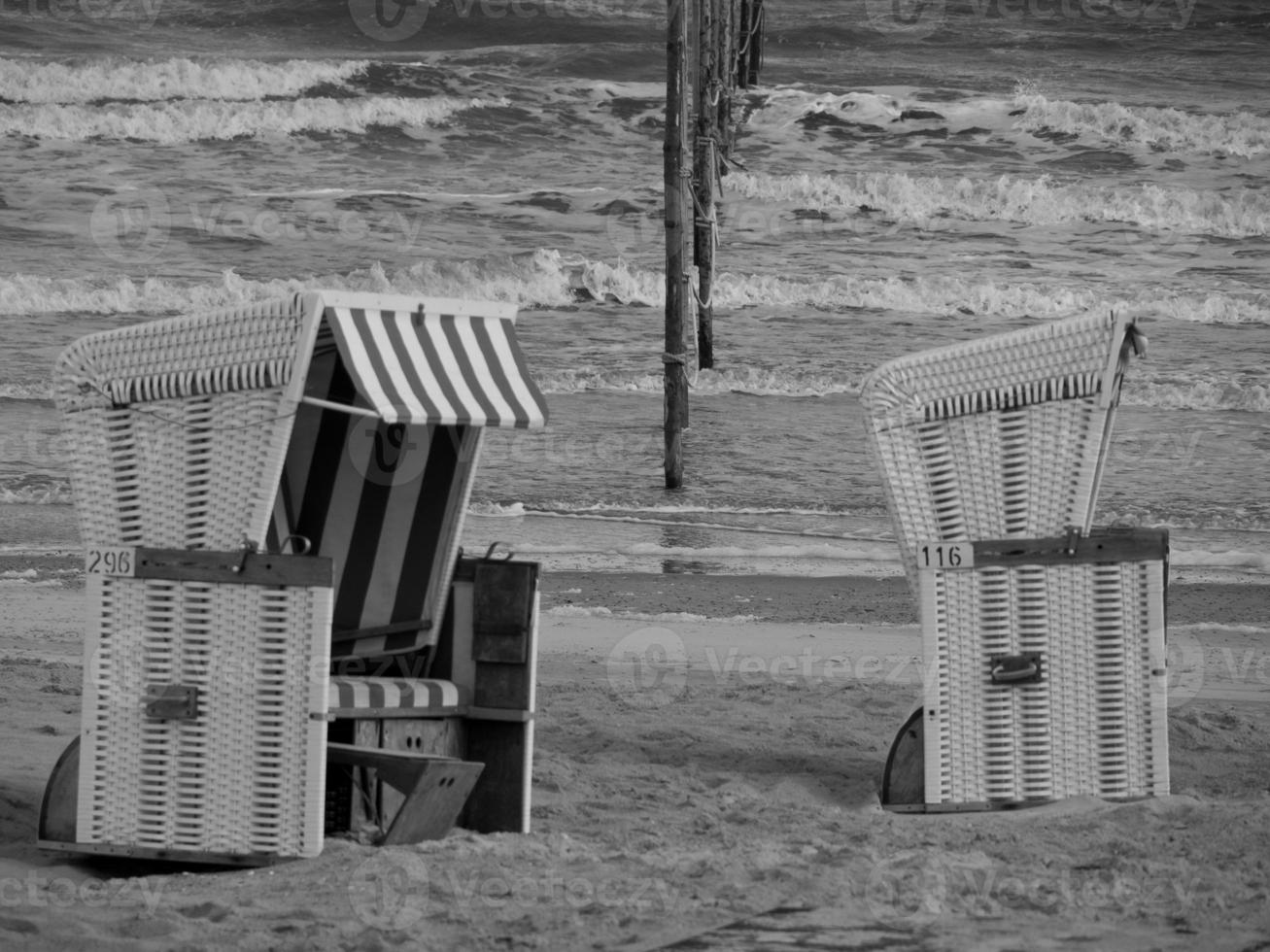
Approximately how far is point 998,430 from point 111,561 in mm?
2431

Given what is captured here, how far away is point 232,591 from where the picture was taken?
412 centimetres

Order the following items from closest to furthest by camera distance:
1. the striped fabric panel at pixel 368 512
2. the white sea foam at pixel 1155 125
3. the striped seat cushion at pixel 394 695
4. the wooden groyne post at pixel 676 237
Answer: the striped seat cushion at pixel 394 695, the striped fabric panel at pixel 368 512, the wooden groyne post at pixel 676 237, the white sea foam at pixel 1155 125

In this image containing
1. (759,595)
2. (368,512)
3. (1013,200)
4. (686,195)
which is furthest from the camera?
(1013,200)

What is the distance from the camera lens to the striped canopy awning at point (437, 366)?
4.11m

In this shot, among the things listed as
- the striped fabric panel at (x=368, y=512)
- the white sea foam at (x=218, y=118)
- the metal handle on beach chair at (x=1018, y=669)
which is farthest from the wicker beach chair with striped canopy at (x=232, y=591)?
the white sea foam at (x=218, y=118)

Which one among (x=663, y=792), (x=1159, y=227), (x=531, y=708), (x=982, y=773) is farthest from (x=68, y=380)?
(x=1159, y=227)

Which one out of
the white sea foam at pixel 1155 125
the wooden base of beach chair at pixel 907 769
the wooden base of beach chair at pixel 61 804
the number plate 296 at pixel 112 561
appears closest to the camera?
the number plate 296 at pixel 112 561

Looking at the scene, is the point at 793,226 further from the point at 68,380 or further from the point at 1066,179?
the point at 68,380

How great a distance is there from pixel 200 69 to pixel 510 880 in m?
25.2

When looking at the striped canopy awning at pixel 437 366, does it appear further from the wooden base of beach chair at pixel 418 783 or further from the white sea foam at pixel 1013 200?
the white sea foam at pixel 1013 200

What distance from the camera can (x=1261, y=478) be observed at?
1249 centimetres

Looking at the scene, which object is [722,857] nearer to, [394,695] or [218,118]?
[394,695]

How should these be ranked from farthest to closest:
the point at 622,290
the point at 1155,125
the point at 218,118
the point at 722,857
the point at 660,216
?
the point at 1155,125 < the point at 218,118 < the point at 660,216 < the point at 622,290 < the point at 722,857

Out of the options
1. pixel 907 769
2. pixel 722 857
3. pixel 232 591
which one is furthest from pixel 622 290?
pixel 722 857
